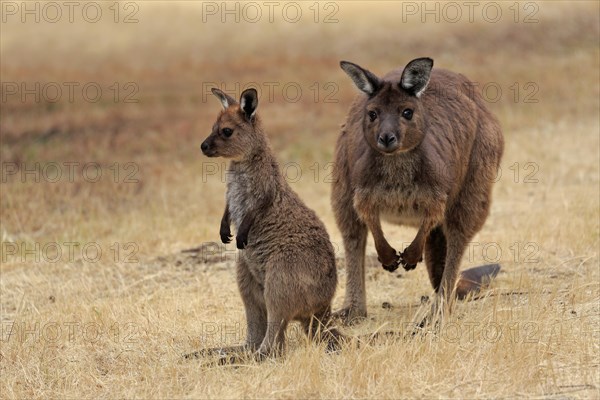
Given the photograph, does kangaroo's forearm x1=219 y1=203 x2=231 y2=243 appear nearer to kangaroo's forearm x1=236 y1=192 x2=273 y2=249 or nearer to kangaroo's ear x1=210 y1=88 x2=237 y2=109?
kangaroo's forearm x1=236 y1=192 x2=273 y2=249

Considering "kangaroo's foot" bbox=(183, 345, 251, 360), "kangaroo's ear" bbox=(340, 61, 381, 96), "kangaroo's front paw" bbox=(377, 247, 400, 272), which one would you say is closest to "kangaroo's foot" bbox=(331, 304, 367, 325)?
"kangaroo's front paw" bbox=(377, 247, 400, 272)

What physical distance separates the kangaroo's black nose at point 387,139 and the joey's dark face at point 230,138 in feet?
3.03

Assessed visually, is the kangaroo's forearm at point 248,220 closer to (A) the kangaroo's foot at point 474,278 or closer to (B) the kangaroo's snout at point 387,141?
(B) the kangaroo's snout at point 387,141

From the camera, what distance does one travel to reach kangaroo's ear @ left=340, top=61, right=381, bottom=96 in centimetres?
675

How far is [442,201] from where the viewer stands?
22.9ft

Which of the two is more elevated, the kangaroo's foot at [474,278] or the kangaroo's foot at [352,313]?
the kangaroo's foot at [474,278]

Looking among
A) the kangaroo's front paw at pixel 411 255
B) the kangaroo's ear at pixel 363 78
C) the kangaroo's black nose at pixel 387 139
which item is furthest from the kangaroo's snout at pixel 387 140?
the kangaroo's front paw at pixel 411 255

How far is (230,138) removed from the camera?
6660mm

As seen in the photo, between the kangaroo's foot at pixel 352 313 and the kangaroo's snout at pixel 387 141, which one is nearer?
the kangaroo's snout at pixel 387 141

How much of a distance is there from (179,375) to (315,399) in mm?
1052

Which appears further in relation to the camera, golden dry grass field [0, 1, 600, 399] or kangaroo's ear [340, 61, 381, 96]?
kangaroo's ear [340, 61, 381, 96]

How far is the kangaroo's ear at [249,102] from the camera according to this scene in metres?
6.62

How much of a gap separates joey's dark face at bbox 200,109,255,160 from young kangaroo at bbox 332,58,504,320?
866 millimetres

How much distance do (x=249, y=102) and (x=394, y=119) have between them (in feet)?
3.40
